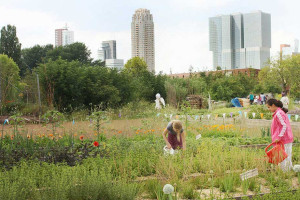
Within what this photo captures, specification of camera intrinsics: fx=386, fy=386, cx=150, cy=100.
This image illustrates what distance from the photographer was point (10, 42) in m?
41.4

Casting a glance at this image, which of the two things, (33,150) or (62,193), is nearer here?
(62,193)

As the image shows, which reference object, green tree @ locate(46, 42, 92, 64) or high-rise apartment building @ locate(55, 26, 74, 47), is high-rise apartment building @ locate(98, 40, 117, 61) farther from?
green tree @ locate(46, 42, 92, 64)

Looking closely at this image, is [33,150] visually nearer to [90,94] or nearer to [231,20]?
[90,94]

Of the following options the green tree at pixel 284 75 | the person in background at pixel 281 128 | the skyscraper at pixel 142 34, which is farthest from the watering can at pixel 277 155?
the skyscraper at pixel 142 34

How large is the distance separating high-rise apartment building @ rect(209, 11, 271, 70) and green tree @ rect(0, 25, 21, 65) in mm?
93953

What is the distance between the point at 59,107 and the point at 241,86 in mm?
20377

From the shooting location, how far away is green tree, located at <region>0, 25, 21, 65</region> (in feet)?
135

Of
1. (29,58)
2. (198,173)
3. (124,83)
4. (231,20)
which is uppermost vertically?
(231,20)

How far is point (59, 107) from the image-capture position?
56.2 feet

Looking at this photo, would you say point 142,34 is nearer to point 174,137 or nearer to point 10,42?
point 10,42

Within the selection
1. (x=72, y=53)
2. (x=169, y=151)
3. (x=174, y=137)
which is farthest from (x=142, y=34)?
(x=169, y=151)

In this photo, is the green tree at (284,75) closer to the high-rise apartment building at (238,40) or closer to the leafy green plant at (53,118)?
the leafy green plant at (53,118)

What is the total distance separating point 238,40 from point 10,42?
102m

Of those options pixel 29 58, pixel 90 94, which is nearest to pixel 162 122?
pixel 90 94
